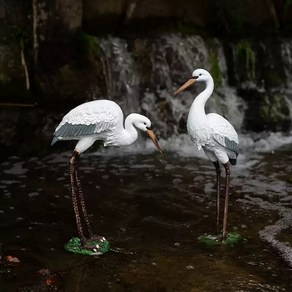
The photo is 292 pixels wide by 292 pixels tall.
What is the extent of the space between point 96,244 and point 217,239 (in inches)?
42.8

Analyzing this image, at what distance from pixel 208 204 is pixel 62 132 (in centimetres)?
208

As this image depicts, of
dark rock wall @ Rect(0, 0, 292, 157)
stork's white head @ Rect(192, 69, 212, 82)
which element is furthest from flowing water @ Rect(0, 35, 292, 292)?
stork's white head @ Rect(192, 69, 212, 82)

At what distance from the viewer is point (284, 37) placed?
11.3 m

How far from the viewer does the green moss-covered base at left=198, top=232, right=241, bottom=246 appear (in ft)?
18.3

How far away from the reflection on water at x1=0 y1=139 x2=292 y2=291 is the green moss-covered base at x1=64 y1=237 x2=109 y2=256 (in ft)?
0.23

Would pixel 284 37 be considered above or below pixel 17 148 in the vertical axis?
above

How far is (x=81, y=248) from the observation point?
211 inches

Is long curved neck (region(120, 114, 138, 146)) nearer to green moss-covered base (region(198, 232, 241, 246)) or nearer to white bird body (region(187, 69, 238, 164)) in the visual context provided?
white bird body (region(187, 69, 238, 164))

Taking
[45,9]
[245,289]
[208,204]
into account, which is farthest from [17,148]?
[245,289]

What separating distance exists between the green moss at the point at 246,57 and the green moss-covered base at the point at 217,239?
17.8 feet

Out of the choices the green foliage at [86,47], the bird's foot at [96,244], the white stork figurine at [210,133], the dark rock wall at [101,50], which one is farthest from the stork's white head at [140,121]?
the green foliage at [86,47]

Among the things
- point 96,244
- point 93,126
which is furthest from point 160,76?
point 96,244

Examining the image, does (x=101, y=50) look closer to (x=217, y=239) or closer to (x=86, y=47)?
(x=86, y=47)

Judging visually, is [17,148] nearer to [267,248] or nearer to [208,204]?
[208,204]
